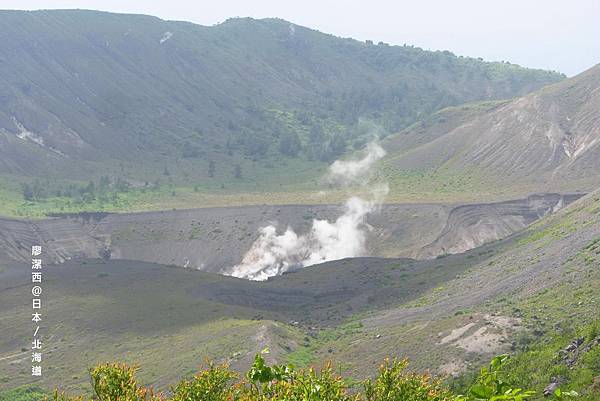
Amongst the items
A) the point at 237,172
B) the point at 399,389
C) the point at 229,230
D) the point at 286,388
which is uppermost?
the point at 237,172

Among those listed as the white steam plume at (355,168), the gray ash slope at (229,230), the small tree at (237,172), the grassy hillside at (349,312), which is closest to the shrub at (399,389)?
the grassy hillside at (349,312)

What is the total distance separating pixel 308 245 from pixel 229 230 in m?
12.0

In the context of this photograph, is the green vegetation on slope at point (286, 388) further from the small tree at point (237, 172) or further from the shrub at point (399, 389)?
the small tree at point (237, 172)

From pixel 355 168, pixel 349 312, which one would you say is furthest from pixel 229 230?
pixel 349 312

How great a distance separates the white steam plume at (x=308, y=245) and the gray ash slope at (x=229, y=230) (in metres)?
1.32

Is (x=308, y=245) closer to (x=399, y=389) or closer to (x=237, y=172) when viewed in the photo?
(x=237, y=172)

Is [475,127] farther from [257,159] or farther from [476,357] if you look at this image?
[476,357]

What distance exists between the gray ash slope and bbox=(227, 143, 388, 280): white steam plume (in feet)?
4.33

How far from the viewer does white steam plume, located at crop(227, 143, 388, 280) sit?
104688mm

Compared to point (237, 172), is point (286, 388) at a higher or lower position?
lower

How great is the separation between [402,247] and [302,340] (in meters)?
42.2

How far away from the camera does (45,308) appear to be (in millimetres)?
74125

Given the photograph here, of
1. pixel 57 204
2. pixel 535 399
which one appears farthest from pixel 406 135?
pixel 535 399

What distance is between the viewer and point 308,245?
109 meters
